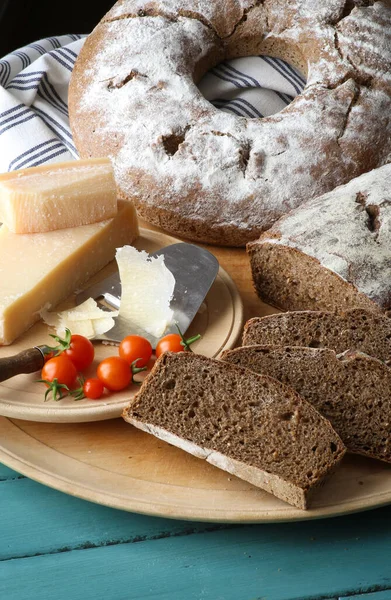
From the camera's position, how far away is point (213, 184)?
11.3 feet

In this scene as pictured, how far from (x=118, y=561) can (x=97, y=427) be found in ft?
1.68

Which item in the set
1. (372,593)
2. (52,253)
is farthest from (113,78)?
(372,593)

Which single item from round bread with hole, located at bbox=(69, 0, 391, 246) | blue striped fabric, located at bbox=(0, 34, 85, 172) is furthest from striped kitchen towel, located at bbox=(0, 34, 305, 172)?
round bread with hole, located at bbox=(69, 0, 391, 246)

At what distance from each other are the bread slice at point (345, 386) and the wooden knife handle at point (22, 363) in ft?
2.25

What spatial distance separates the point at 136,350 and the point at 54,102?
2181 mm

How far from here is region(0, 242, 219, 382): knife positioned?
114 inches

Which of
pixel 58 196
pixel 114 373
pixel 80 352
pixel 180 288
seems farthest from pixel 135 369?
pixel 58 196

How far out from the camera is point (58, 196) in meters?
3.13

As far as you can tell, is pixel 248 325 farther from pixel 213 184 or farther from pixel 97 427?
pixel 213 184

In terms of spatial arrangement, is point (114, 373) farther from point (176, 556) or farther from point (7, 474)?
point (176, 556)

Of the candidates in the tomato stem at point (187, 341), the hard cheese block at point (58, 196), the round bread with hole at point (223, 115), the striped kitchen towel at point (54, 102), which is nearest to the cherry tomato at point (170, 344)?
the tomato stem at point (187, 341)

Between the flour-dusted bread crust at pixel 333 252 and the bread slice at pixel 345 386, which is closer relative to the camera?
the bread slice at pixel 345 386

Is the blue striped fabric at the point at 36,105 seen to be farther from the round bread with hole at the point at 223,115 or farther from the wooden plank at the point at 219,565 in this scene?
the wooden plank at the point at 219,565

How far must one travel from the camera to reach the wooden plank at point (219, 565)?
2215mm
